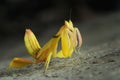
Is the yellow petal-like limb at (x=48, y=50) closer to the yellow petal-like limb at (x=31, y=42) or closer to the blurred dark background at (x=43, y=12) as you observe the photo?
the yellow petal-like limb at (x=31, y=42)

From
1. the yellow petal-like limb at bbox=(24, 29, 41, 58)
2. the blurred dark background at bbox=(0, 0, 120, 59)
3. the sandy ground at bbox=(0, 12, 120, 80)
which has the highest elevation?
the blurred dark background at bbox=(0, 0, 120, 59)

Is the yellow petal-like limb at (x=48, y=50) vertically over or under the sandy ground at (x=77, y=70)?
over

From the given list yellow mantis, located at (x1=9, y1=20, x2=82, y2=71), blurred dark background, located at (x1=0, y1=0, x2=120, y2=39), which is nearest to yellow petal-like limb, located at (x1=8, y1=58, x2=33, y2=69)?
yellow mantis, located at (x1=9, y1=20, x2=82, y2=71)

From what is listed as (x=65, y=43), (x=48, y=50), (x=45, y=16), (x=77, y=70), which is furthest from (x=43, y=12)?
(x=77, y=70)

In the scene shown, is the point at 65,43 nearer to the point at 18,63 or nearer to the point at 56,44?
the point at 56,44

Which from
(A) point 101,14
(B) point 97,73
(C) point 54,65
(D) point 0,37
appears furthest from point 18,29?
(B) point 97,73

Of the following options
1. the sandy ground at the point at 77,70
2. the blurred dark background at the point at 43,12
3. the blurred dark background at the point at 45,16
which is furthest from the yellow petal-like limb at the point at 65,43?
the blurred dark background at the point at 43,12

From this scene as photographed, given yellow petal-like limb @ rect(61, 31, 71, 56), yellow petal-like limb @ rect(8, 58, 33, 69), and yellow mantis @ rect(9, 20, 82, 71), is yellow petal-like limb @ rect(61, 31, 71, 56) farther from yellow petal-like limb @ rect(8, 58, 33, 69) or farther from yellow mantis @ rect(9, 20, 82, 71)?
yellow petal-like limb @ rect(8, 58, 33, 69)

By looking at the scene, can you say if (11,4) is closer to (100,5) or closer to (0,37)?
(0,37)

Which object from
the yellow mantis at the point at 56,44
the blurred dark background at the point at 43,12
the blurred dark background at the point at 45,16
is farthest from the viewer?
the blurred dark background at the point at 43,12
